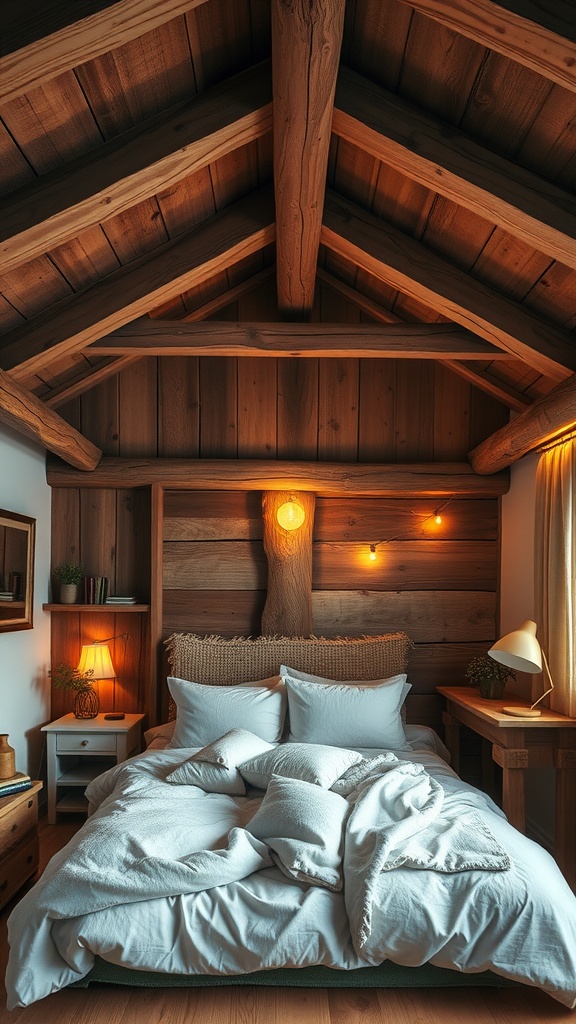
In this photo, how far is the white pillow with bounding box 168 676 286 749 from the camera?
409cm

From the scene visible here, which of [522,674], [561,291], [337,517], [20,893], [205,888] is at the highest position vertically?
[561,291]

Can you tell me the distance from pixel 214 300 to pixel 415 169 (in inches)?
86.8

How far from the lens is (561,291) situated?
3221mm

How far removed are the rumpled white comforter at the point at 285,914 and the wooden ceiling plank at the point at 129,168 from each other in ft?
6.99

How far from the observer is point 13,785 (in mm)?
3473

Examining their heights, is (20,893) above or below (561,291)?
below

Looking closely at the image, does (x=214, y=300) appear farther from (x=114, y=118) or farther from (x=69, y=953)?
(x=69, y=953)

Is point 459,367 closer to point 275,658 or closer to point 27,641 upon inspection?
point 275,658

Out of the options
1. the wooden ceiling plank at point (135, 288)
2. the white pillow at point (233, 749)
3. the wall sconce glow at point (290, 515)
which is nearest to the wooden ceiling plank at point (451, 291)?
the wooden ceiling plank at point (135, 288)

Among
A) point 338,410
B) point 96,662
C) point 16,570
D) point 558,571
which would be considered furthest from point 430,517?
point 16,570

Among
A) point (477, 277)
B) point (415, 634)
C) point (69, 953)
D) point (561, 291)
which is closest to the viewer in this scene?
point (69, 953)

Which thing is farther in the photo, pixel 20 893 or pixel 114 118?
pixel 20 893

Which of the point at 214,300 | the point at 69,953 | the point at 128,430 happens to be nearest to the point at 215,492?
the point at 128,430

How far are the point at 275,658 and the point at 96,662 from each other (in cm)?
105
